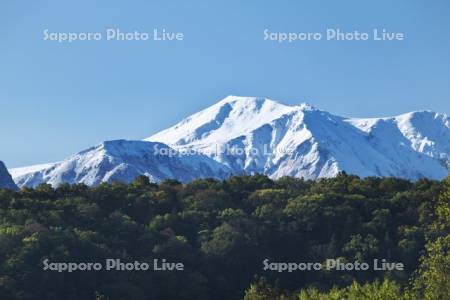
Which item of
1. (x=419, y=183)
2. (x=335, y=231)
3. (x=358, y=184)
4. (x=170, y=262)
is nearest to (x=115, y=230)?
(x=170, y=262)

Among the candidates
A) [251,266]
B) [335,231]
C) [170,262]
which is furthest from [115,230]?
[335,231]

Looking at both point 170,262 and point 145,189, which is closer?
point 170,262

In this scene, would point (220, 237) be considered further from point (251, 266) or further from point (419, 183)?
point (419, 183)

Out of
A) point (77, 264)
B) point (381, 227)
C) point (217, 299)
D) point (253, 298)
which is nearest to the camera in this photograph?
point (253, 298)

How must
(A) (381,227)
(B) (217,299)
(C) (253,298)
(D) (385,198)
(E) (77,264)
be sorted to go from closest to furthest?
(C) (253,298) < (E) (77,264) < (B) (217,299) < (A) (381,227) < (D) (385,198)

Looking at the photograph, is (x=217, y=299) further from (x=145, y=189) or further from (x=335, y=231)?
(x=145, y=189)

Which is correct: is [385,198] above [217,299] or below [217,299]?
above
